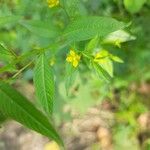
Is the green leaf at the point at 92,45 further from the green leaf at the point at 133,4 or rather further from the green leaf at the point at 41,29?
the green leaf at the point at 133,4

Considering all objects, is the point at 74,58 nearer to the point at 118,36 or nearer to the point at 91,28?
the point at 91,28

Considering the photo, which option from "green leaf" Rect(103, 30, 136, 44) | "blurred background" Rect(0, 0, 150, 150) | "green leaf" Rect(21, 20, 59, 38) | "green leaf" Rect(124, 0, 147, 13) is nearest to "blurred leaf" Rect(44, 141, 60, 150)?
"blurred background" Rect(0, 0, 150, 150)

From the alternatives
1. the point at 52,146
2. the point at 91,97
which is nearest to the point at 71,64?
the point at 91,97

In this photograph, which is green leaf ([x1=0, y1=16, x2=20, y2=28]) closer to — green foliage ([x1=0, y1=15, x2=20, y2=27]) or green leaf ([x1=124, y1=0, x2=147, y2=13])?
green foliage ([x1=0, y1=15, x2=20, y2=27])

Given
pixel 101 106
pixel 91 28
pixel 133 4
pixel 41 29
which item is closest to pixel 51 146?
pixel 101 106

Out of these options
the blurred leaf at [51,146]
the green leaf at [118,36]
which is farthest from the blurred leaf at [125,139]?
the green leaf at [118,36]

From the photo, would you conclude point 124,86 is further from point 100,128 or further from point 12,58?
point 12,58
